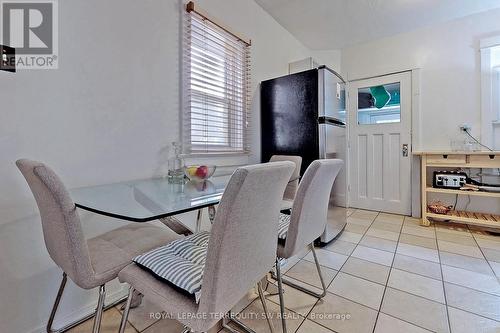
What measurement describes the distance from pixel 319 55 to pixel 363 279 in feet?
11.3

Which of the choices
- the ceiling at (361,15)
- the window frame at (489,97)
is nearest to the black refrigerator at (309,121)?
the ceiling at (361,15)

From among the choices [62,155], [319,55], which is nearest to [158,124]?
[62,155]

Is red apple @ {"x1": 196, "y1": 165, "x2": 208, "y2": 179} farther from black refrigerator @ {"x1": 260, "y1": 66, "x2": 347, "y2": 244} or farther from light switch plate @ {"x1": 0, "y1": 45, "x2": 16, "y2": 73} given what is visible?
black refrigerator @ {"x1": 260, "y1": 66, "x2": 347, "y2": 244}

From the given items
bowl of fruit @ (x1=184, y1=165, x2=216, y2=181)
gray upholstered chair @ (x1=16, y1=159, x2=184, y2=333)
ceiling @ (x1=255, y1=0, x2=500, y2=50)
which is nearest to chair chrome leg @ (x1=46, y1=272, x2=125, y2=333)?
gray upholstered chair @ (x1=16, y1=159, x2=184, y2=333)

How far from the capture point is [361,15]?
2793 millimetres

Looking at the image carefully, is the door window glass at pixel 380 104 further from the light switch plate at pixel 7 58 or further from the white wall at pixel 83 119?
the light switch plate at pixel 7 58

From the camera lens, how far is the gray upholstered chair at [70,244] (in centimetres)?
79

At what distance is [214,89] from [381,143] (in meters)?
2.67

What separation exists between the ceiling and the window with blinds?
2.77 ft

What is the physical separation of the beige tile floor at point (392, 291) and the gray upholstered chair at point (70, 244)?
0.56m

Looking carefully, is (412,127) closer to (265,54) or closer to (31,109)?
(265,54)

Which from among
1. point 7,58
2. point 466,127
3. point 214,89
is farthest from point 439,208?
point 7,58

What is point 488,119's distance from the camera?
9.11ft

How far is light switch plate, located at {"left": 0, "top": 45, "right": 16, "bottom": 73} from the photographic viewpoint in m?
1.10
